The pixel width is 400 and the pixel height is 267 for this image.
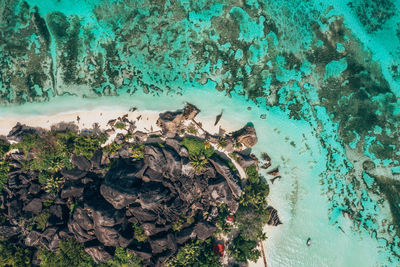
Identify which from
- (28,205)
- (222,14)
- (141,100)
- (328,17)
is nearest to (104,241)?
(28,205)

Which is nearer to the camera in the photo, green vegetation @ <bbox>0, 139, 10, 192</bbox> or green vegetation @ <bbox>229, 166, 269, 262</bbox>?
green vegetation @ <bbox>229, 166, 269, 262</bbox>

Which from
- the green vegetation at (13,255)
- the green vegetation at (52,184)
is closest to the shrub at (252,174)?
the green vegetation at (52,184)

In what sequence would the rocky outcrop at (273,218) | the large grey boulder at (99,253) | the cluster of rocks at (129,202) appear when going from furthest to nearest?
the rocky outcrop at (273,218) → the cluster of rocks at (129,202) → the large grey boulder at (99,253)

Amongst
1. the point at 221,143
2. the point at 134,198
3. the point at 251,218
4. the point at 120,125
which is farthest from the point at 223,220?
the point at 120,125

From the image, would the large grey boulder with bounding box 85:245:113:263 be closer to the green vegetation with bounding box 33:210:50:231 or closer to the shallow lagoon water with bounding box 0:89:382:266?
the green vegetation with bounding box 33:210:50:231

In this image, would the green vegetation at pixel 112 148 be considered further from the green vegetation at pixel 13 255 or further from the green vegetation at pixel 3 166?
the green vegetation at pixel 13 255

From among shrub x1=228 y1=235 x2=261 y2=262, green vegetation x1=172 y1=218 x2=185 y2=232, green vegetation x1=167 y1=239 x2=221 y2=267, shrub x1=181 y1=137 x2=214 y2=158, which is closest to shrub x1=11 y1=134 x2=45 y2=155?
→ shrub x1=181 y1=137 x2=214 y2=158
